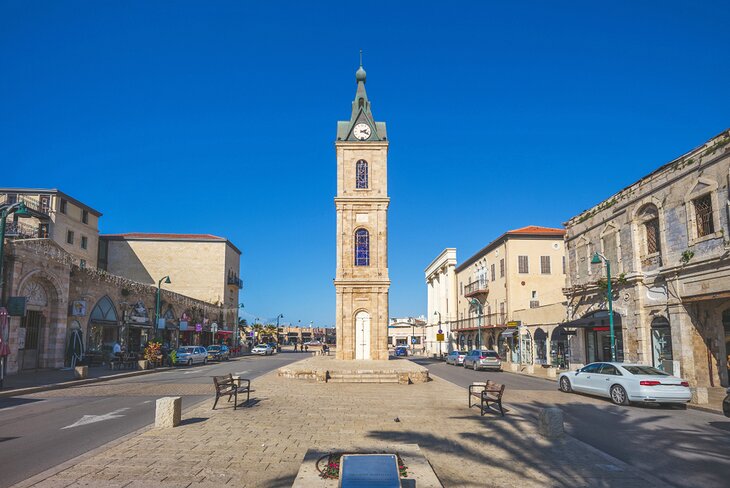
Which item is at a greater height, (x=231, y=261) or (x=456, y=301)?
(x=231, y=261)

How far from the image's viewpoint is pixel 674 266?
2194 cm

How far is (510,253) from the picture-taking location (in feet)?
150

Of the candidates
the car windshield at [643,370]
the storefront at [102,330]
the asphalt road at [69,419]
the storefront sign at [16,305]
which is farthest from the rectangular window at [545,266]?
the storefront sign at [16,305]

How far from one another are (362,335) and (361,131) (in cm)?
1488

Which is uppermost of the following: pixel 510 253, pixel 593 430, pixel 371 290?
pixel 510 253

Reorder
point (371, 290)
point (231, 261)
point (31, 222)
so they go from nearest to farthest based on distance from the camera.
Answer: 1. point (371, 290)
2. point (31, 222)
3. point (231, 261)

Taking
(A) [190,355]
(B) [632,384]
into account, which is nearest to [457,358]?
(A) [190,355]

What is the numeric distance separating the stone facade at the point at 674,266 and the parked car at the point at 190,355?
84.8 feet

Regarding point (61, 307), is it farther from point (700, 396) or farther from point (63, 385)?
point (700, 396)

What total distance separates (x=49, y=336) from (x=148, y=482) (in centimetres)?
2599

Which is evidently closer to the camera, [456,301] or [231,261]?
[456,301]

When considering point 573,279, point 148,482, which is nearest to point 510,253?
point 573,279

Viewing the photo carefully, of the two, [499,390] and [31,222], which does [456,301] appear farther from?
[499,390]

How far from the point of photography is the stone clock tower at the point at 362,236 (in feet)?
117
